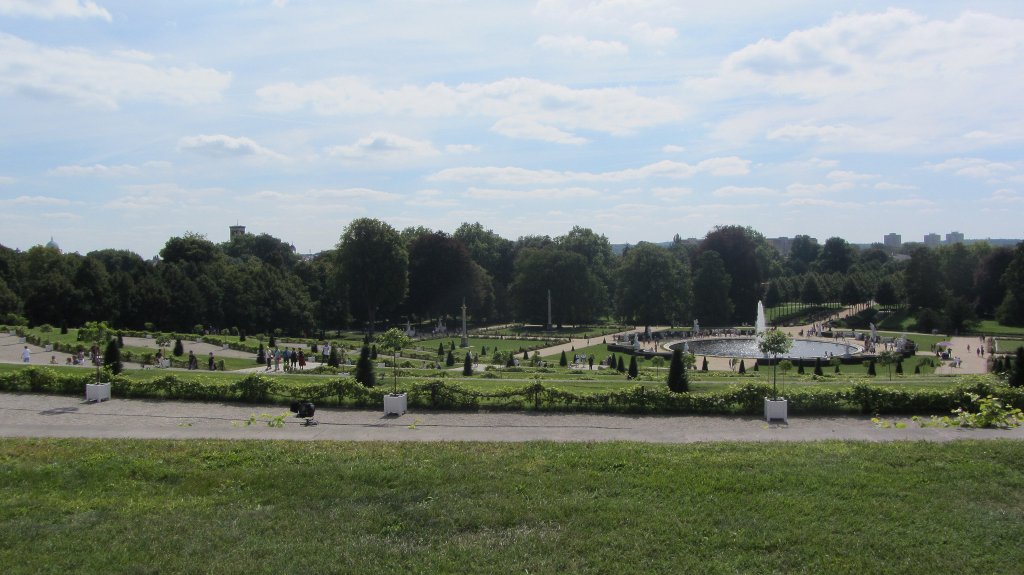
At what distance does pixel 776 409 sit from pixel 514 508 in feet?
30.6

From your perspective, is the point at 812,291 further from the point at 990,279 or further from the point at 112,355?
the point at 112,355

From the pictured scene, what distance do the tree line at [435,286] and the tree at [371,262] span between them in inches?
4.1

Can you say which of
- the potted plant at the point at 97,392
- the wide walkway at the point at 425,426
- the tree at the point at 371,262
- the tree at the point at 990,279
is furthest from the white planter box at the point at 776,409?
the tree at the point at 990,279

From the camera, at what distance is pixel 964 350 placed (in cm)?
5000

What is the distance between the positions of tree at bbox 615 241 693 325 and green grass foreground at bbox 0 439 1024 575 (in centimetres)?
5522

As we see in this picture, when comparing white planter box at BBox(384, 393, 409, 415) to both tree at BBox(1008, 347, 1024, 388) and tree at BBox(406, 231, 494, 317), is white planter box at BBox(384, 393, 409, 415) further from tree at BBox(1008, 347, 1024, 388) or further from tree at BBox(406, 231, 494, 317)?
tree at BBox(406, 231, 494, 317)

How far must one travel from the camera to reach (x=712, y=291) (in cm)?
7225

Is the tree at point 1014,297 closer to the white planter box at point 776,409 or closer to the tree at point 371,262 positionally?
the tree at point 371,262

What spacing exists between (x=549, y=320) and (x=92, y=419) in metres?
57.8

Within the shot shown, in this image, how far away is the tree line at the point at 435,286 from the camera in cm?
5784

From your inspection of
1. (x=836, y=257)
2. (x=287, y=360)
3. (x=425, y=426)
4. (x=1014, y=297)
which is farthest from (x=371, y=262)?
(x=836, y=257)

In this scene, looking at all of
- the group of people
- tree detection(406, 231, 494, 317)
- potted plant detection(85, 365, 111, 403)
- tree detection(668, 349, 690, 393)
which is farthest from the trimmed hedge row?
tree detection(406, 231, 494, 317)

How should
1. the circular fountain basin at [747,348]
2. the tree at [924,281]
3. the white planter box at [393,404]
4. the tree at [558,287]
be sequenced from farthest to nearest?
the tree at [558,287], the tree at [924,281], the circular fountain basin at [747,348], the white planter box at [393,404]

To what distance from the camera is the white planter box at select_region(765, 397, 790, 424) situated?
667 inches
